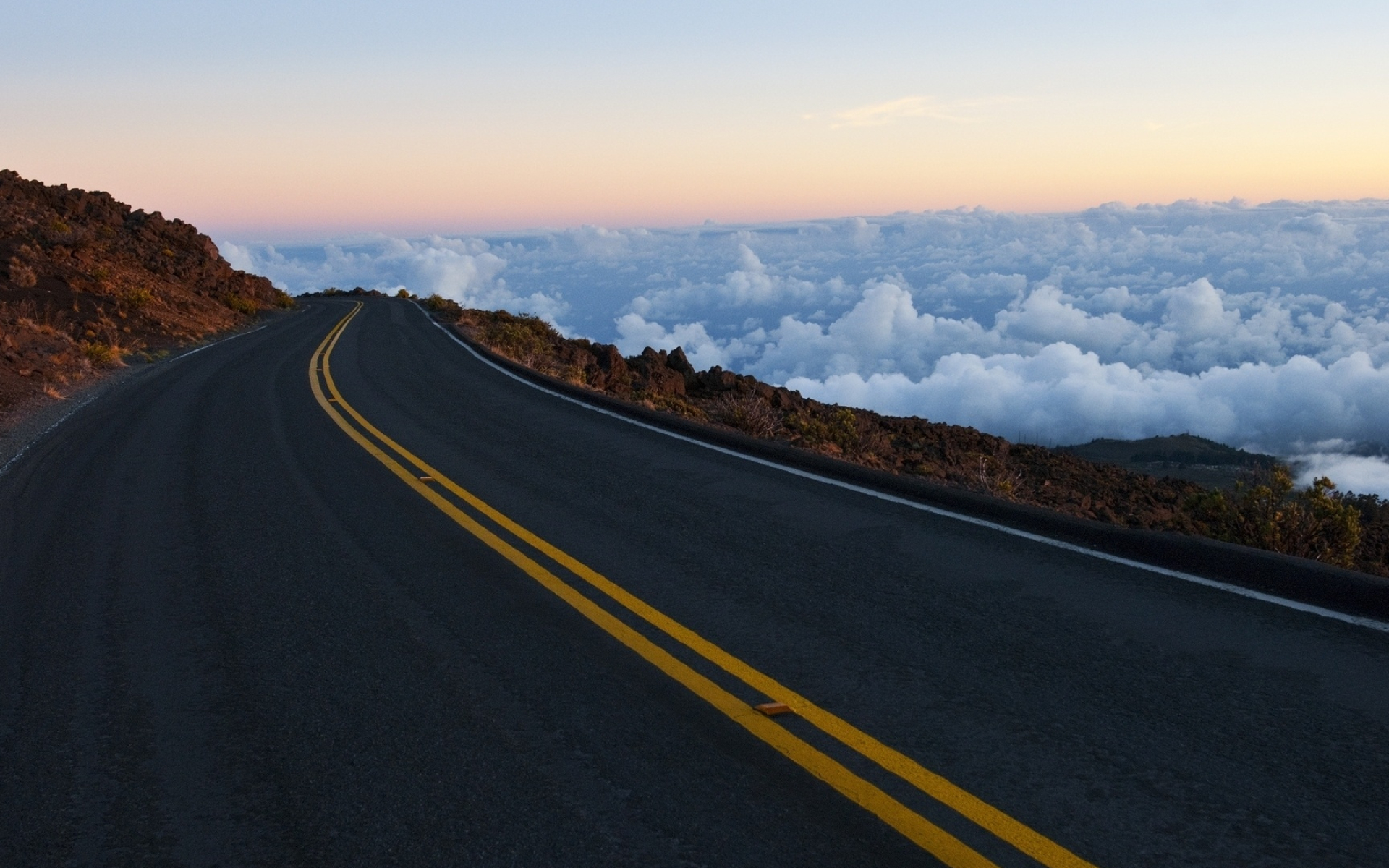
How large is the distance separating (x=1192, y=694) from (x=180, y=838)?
13.3ft

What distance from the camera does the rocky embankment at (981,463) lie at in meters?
8.04

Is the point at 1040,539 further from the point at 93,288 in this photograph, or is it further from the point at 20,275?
the point at 93,288

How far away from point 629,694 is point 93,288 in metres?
28.4

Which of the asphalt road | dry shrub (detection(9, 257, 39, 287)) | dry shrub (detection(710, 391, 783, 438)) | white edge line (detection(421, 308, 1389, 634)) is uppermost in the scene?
dry shrub (detection(9, 257, 39, 287))

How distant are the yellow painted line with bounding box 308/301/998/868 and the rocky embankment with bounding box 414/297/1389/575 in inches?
219

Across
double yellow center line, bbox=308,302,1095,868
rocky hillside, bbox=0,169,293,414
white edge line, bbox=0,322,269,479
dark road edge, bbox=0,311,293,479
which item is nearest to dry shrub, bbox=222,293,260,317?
rocky hillside, bbox=0,169,293,414

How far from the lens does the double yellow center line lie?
308 centimetres

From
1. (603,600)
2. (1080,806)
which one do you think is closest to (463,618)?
(603,600)

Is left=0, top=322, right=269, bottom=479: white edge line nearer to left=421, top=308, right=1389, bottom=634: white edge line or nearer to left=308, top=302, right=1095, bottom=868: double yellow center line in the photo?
left=308, top=302, right=1095, bottom=868: double yellow center line

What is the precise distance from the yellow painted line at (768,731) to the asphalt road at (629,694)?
0.17ft

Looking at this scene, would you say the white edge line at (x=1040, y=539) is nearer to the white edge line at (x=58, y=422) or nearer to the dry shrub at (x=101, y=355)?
the white edge line at (x=58, y=422)

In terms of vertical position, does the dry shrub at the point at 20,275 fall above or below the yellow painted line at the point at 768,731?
above

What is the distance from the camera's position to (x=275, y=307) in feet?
145

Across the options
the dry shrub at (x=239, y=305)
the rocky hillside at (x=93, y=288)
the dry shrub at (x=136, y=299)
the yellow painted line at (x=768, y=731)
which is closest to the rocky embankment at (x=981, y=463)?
the yellow painted line at (x=768, y=731)
